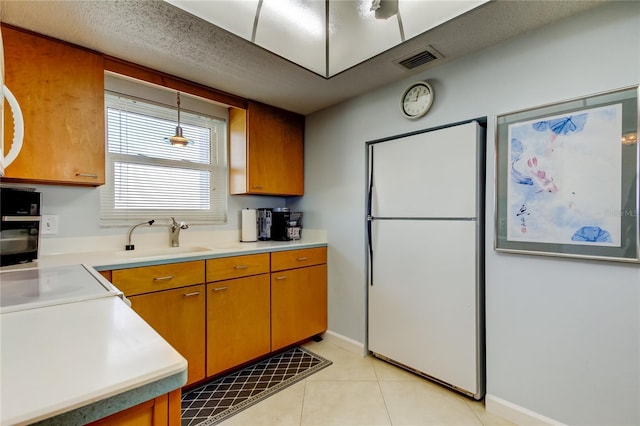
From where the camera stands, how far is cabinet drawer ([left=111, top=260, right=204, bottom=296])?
1.65m

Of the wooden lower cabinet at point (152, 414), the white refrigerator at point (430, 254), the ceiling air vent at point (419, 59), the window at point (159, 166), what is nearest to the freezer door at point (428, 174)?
the white refrigerator at point (430, 254)

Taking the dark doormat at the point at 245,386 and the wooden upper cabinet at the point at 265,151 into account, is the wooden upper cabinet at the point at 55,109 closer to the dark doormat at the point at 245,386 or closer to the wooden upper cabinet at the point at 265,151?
the wooden upper cabinet at the point at 265,151

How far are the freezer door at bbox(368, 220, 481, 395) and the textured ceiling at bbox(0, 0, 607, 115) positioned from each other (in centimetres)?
110

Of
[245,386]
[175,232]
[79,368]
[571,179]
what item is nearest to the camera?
[79,368]

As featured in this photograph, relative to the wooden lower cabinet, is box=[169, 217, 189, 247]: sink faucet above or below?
above

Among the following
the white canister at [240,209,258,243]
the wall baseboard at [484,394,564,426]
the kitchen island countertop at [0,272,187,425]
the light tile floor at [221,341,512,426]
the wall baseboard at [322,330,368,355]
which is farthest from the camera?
the white canister at [240,209,258,243]

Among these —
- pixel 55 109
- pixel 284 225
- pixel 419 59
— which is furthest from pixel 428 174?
pixel 55 109

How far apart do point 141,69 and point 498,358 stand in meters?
2.95

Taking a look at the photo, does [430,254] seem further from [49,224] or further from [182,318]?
[49,224]

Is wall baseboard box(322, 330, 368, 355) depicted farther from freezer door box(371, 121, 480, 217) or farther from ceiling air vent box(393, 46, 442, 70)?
ceiling air vent box(393, 46, 442, 70)

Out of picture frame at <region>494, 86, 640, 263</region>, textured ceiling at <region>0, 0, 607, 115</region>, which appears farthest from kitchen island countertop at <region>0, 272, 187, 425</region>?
picture frame at <region>494, 86, 640, 263</region>

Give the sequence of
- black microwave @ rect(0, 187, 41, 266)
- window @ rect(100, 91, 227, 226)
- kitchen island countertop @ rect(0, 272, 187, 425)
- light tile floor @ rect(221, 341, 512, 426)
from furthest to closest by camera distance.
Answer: window @ rect(100, 91, 227, 226) < light tile floor @ rect(221, 341, 512, 426) < black microwave @ rect(0, 187, 41, 266) < kitchen island countertop @ rect(0, 272, 187, 425)

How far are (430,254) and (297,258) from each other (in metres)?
1.09

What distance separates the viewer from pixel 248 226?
2.80 m
